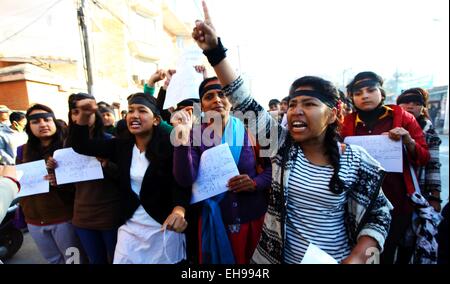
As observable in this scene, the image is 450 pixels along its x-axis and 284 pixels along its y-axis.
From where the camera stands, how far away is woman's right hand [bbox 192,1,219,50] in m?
1.15

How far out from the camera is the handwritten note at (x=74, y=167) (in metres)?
1.85

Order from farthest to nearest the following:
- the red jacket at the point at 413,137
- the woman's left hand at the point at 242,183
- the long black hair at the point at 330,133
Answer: the red jacket at the point at 413,137, the woman's left hand at the point at 242,183, the long black hair at the point at 330,133

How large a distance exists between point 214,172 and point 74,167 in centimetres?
112

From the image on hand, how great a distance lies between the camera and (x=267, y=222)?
127 centimetres

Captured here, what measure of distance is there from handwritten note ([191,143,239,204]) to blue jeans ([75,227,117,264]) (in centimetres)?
88

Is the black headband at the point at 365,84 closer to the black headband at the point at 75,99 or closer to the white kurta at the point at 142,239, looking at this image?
the white kurta at the point at 142,239

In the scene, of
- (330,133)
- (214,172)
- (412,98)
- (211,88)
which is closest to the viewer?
(330,133)

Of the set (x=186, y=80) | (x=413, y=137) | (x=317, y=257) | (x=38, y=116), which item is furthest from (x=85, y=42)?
(x=413, y=137)

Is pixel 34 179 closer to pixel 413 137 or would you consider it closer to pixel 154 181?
pixel 154 181

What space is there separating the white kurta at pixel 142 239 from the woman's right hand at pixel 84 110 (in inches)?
17.3

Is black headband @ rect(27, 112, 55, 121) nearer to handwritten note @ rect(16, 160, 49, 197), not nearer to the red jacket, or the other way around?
handwritten note @ rect(16, 160, 49, 197)

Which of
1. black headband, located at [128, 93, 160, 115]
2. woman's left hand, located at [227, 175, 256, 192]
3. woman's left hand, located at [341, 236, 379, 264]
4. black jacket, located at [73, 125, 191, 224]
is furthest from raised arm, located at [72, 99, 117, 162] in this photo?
woman's left hand, located at [341, 236, 379, 264]

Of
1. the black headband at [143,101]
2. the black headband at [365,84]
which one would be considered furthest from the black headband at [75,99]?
the black headband at [365,84]

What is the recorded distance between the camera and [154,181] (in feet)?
5.19
